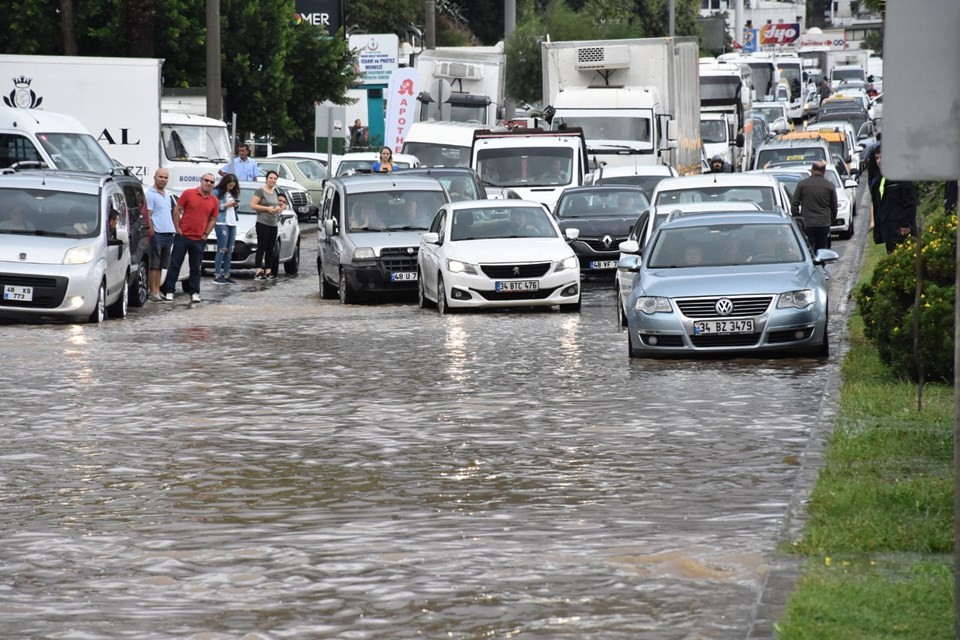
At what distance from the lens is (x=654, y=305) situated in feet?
56.4

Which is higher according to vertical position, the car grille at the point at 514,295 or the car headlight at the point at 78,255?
the car headlight at the point at 78,255

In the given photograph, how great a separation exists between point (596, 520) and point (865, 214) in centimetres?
3631

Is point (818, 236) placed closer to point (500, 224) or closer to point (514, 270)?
point (500, 224)

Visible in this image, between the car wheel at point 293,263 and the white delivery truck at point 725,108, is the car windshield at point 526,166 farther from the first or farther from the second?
the white delivery truck at point 725,108

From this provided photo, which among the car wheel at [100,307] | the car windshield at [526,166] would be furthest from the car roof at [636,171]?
the car wheel at [100,307]

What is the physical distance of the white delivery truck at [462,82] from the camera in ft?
161

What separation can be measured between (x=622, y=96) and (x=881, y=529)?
1288 inches

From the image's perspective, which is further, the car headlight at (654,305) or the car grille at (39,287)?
the car grille at (39,287)

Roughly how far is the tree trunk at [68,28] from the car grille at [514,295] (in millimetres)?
26551

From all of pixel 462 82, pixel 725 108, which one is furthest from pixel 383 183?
pixel 725 108

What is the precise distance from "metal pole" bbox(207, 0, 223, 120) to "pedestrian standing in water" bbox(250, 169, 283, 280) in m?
10.8

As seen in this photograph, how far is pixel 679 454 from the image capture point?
11.6m

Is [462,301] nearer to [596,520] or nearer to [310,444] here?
[310,444]

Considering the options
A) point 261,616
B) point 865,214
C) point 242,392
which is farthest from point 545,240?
point 865,214
